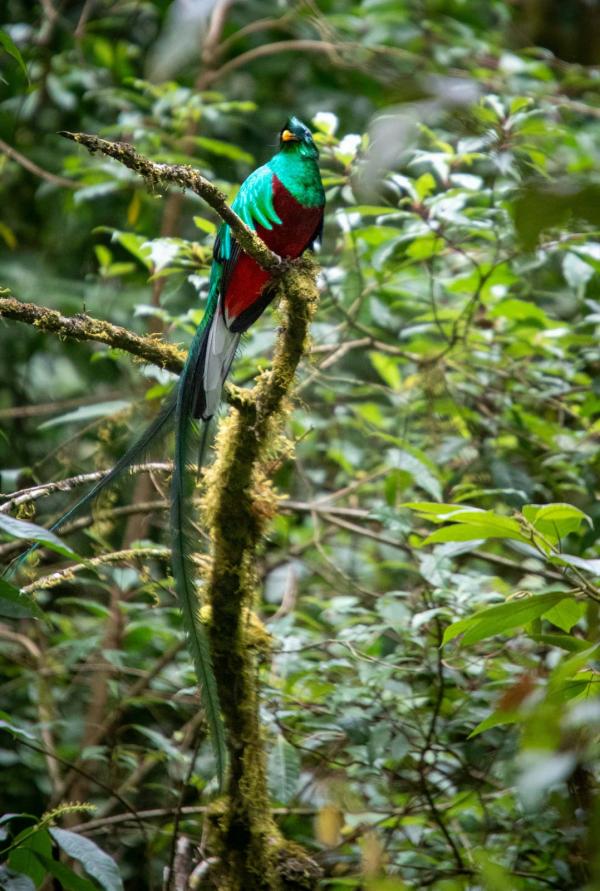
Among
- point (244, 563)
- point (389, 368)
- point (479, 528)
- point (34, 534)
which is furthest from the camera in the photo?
point (389, 368)

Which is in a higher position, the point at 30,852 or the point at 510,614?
the point at 510,614

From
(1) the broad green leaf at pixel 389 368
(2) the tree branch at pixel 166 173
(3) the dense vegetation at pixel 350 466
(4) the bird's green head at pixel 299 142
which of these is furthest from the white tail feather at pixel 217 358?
(1) the broad green leaf at pixel 389 368

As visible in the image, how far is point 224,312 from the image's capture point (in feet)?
6.73

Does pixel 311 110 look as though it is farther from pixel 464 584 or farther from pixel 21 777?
pixel 21 777

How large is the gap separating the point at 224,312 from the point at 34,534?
1102 millimetres

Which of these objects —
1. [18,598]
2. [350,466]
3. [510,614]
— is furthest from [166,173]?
[350,466]

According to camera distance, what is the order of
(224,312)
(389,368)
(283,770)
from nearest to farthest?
(283,770)
(224,312)
(389,368)

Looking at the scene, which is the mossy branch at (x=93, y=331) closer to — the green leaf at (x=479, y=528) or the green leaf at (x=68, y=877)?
the green leaf at (x=479, y=528)

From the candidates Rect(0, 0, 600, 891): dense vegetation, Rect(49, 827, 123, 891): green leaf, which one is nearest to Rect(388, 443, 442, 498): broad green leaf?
Rect(0, 0, 600, 891): dense vegetation

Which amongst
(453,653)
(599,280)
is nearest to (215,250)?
(599,280)

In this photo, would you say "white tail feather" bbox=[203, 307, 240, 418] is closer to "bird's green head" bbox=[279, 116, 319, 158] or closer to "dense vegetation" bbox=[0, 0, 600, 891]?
"dense vegetation" bbox=[0, 0, 600, 891]

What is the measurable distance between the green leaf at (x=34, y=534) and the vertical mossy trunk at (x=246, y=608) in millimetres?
555

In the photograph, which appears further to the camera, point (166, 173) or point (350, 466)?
point (350, 466)

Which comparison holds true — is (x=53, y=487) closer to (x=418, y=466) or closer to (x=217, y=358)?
(x=217, y=358)
